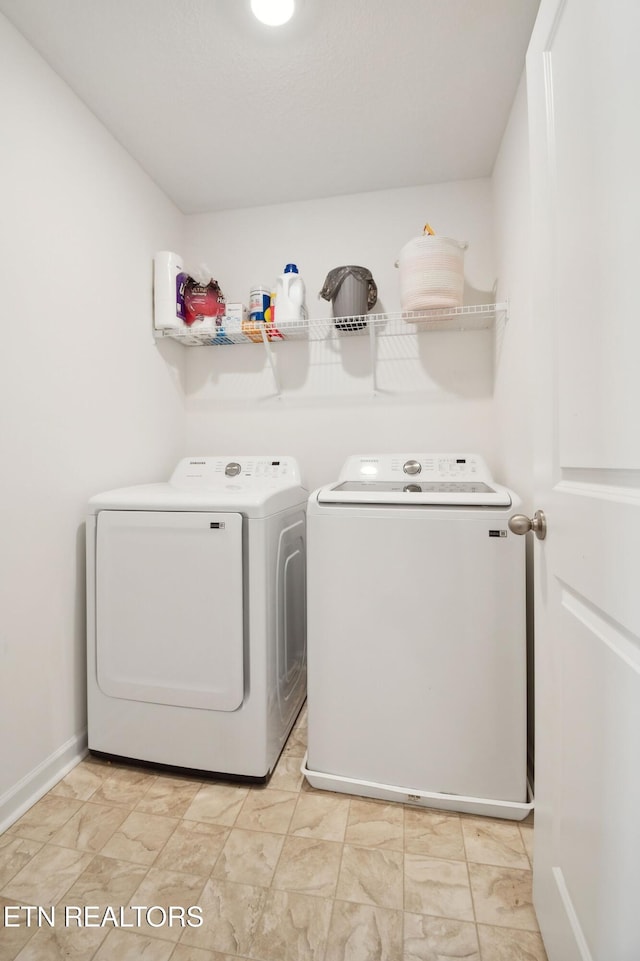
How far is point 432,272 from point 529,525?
47.1 inches

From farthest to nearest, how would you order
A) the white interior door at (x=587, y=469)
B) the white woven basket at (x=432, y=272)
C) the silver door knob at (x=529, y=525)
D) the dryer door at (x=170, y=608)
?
the white woven basket at (x=432, y=272) < the dryer door at (x=170, y=608) < the silver door knob at (x=529, y=525) < the white interior door at (x=587, y=469)

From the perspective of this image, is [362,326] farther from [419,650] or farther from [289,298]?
[419,650]

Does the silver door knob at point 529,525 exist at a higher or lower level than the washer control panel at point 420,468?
lower

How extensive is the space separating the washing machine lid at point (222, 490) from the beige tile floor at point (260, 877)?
927mm

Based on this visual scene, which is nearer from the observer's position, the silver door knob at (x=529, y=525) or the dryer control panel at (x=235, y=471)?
the silver door knob at (x=529, y=525)

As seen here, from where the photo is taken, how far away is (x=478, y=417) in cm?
200

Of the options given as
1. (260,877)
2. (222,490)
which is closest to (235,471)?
(222,490)

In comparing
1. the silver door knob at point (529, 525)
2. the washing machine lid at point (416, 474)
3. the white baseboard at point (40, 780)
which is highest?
the washing machine lid at point (416, 474)

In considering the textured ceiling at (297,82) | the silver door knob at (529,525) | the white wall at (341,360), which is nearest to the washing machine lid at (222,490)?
the white wall at (341,360)

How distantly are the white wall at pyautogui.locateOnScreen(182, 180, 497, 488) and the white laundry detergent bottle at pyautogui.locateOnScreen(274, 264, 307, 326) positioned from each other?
197 mm

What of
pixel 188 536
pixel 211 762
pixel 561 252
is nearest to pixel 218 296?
pixel 188 536

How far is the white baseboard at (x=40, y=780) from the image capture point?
1230 mm

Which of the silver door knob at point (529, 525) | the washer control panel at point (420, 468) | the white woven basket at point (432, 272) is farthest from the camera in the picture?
the washer control panel at point (420, 468)

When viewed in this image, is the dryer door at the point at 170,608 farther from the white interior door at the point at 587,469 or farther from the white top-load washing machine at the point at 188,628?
the white interior door at the point at 587,469
